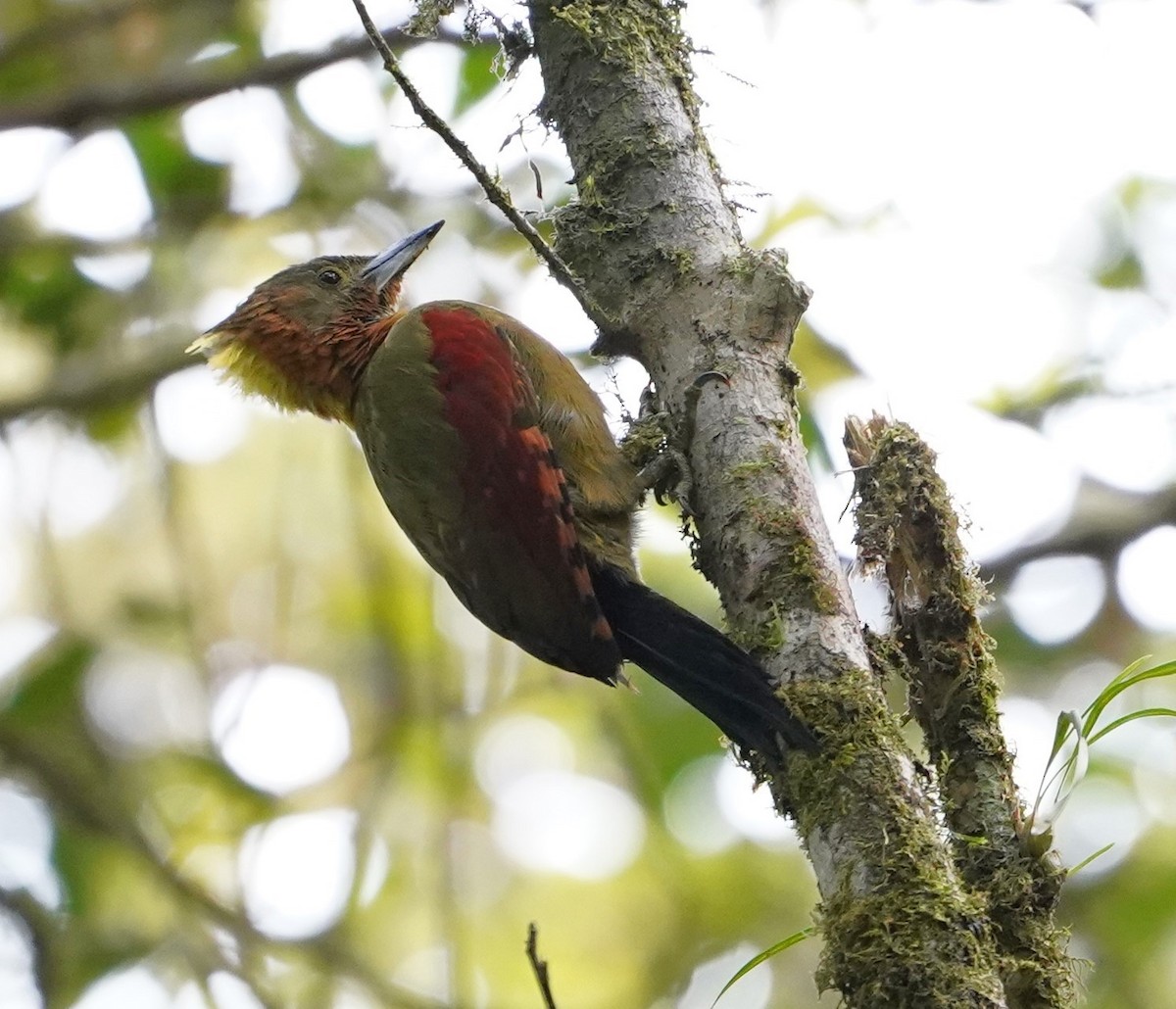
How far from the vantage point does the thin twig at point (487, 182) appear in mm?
2447

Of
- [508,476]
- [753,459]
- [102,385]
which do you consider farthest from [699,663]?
[102,385]

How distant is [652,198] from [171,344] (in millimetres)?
2678

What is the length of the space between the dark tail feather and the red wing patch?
8 centimetres

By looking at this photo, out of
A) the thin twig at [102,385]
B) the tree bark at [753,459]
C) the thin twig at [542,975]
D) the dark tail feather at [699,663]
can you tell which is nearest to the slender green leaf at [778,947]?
the tree bark at [753,459]

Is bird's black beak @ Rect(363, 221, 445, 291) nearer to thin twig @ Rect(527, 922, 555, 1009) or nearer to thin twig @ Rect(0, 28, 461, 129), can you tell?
thin twig @ Rect(0, 28, 461, 129)

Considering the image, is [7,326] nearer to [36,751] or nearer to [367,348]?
[36,751]

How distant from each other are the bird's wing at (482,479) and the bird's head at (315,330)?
0.75 ft

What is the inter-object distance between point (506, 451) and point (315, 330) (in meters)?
0.99

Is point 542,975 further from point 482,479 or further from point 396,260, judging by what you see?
point 396,260

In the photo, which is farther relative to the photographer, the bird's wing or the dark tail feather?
the bird's wing

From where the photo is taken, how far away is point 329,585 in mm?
5488

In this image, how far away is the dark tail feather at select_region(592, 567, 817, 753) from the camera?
2105 millimetres

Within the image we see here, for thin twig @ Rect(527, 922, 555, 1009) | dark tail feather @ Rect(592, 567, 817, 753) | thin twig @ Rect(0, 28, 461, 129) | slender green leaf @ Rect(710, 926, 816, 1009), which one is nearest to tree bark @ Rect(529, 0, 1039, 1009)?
dark tail feather @ Rect(592, 567, 817, 753)

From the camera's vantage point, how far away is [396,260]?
4094 millimetres
